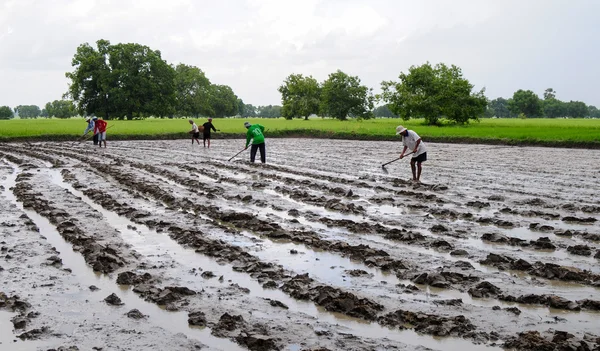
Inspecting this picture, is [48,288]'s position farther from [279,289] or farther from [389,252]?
[389,252]

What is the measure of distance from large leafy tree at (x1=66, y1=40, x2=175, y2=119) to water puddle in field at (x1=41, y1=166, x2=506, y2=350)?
64.7 meters

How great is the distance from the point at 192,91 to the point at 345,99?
39688 mm

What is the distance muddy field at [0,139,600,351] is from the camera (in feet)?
17.3

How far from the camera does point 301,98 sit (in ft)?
310

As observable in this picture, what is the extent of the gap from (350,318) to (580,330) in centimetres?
194

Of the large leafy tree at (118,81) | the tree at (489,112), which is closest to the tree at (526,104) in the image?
the tree at (489,112)

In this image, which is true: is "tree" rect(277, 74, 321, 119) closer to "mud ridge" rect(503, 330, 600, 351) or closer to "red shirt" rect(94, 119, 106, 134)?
"red shirt" rect(94, 119, 106, 134)

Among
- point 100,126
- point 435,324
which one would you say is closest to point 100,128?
point 100,126

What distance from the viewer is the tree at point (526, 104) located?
401 ft

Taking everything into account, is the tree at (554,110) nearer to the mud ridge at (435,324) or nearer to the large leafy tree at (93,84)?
the large leafy tree at (93,84)

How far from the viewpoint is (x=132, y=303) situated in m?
6.12

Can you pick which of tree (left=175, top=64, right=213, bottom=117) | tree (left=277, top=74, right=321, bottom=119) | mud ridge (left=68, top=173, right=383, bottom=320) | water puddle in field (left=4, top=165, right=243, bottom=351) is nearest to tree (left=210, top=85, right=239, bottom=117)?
tree (left=175, top=64, right=213, bottom=117)

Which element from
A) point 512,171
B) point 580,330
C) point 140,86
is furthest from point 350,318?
point 140,86

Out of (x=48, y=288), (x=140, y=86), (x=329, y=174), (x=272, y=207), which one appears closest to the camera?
(x=48, y=288)
